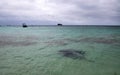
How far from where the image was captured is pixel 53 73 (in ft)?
28.8

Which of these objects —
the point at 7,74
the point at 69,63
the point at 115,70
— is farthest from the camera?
the point at 69,63

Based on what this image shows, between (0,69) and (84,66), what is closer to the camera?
(0,69)

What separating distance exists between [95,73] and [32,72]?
386cm

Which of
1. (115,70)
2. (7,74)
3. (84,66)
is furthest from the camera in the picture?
(84,66)

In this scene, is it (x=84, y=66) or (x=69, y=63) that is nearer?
(x=84, y=66)

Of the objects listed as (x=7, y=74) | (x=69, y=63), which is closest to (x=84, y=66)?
(x=69, y=63)

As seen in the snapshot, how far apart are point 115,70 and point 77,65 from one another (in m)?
2.63

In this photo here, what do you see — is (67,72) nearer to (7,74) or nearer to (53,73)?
(53,73)

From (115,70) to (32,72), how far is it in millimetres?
5289

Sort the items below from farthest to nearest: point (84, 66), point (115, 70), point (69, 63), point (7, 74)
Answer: point (69, 63) → point (84, 66) → point (115, 70) → point (7, 74)

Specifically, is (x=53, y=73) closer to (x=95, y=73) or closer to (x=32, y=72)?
(x=32, y=72)

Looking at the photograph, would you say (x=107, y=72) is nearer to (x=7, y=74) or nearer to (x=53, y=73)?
(x=53, y=73)

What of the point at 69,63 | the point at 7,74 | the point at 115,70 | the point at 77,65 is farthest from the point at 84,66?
the point at 7,74

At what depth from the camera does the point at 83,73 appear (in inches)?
346
